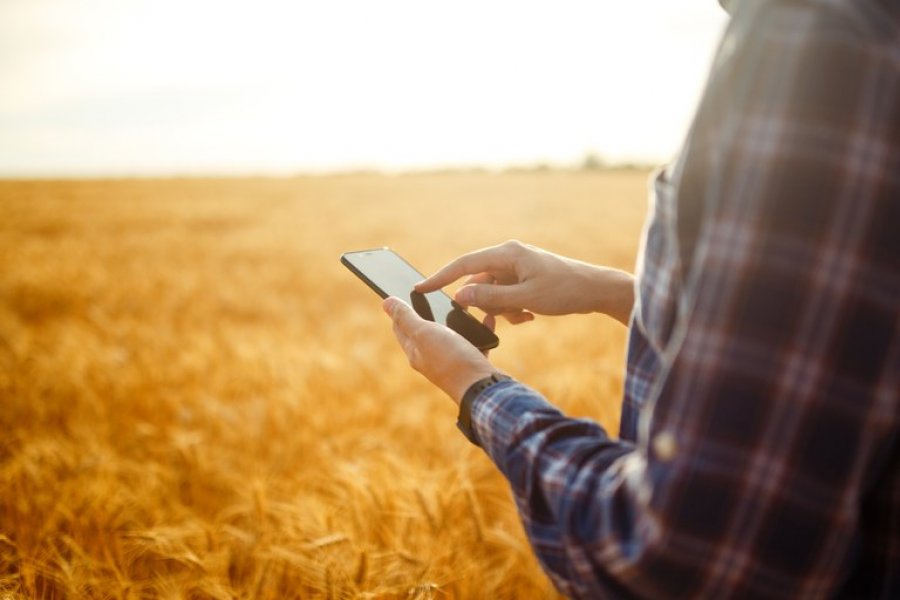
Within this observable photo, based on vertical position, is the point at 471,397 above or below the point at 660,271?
below

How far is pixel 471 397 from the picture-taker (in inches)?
27.5

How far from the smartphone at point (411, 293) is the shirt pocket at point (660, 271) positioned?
1.72 feet

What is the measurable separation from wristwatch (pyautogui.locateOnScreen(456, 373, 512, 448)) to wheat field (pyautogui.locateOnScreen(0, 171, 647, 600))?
0.54m

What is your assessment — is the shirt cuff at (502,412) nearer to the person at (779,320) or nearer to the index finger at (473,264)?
the person at (779,320)

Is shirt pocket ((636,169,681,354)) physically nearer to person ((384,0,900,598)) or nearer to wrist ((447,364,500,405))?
person ((384,0,900,598))

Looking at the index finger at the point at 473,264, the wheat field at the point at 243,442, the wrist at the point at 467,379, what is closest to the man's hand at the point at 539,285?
the index finger at the point at 473,264

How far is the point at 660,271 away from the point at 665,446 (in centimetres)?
18

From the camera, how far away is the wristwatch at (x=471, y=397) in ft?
2.29

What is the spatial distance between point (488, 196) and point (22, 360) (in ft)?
62.7

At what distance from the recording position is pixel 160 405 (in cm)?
263

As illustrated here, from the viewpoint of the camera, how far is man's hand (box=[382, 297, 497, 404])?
75cm

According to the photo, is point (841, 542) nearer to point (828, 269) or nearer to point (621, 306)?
point (828, 269)

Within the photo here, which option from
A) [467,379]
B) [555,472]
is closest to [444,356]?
[467,379]

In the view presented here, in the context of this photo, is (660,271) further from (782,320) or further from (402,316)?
(402,316)
